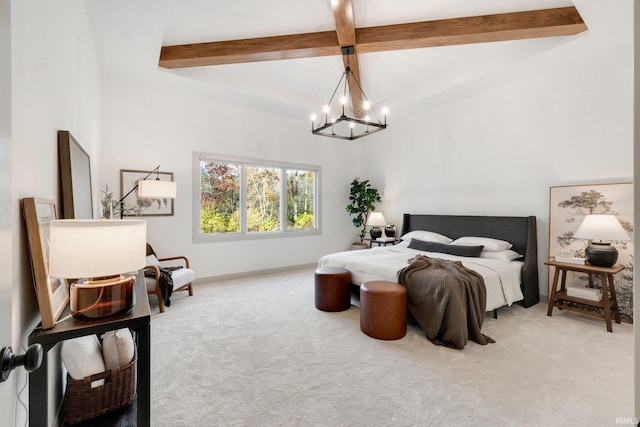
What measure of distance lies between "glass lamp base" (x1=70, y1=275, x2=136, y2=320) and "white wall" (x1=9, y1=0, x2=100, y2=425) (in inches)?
7.4

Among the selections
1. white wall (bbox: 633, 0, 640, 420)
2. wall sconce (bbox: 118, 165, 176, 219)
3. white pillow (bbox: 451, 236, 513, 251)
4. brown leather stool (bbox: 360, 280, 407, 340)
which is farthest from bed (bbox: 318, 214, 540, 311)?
white wall (bbox: 633, 0, 640, 420)

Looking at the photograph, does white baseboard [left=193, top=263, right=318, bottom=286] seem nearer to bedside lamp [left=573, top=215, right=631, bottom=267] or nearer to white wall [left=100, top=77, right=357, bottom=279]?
white wall [left=100, top=77, right=357, bottom=279]

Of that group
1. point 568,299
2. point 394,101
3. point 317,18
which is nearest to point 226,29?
point 317,18

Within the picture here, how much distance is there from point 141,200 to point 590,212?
19.7ft

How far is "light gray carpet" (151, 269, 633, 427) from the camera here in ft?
5.98

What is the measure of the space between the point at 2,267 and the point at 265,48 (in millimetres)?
3681

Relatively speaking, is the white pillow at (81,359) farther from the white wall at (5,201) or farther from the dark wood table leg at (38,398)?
the white wall at (5,201)

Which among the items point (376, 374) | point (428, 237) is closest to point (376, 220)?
point (428, 237)

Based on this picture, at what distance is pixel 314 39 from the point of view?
361 cm

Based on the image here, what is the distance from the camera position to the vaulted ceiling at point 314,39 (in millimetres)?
3000

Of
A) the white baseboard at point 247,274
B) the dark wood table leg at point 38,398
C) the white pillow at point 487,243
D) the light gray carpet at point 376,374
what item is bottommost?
the light gray carpet at point 376,374

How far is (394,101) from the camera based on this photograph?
5.33 meters

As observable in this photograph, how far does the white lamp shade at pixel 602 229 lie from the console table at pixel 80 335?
4.03 m

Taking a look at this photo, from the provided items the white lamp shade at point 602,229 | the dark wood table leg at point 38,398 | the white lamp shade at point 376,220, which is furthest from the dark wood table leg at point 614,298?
the dark wood table leg at point 38,398
